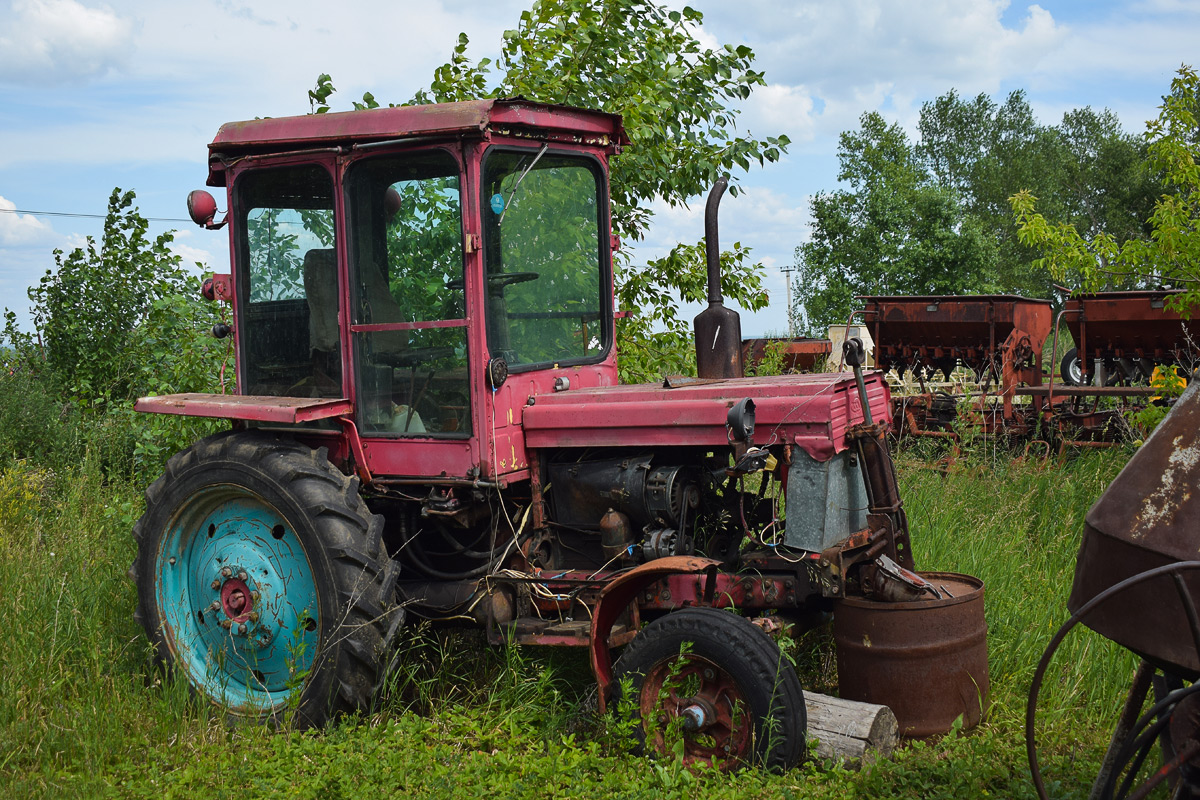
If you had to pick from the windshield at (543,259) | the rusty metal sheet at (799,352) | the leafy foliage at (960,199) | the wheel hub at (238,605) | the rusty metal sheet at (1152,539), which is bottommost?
the wheel hub at (238,605)

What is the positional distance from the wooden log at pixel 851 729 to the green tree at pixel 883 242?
977 inches

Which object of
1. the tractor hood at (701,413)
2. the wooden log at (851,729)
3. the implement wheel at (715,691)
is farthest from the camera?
the tractor hood at (701,413)

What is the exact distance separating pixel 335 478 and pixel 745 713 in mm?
2003

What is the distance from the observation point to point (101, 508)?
7199mm

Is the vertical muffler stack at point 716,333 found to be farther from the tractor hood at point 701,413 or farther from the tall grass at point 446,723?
the tall grass at point 446,723

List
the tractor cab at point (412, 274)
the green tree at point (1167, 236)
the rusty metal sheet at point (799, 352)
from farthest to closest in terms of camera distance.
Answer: the rusty metal sheet at point (799, 352)
the green tree at point (1167, 236)
the tractor cab at point (412, 274)

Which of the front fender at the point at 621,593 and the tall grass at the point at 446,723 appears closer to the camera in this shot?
the tall grass at the point at 446,723

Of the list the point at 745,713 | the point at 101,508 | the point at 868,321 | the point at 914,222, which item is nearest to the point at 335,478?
the point at 745,713

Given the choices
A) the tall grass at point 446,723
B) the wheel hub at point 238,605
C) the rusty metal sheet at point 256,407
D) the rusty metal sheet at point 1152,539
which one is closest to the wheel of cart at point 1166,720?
the rusty metal sheet at point 1152,539

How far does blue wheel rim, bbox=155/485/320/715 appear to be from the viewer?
445 cm

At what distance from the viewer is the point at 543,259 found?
185 inches

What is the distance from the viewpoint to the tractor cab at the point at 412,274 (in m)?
4.29

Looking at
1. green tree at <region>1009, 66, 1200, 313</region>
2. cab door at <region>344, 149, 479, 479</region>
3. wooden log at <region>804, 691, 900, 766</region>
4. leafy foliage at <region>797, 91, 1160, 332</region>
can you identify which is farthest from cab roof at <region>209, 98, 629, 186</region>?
leafy foliage at <region>797, 91, 1160, 332</region>

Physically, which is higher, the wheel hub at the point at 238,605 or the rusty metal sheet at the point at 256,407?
the rusty metal sheet at the point at 256,407
